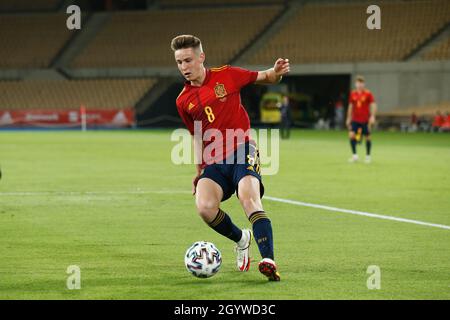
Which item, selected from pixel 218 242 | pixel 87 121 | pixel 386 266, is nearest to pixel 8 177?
pixel 218 242

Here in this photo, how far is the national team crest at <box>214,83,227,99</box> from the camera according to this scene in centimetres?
876

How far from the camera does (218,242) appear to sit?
424 inches

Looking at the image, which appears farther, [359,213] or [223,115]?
[359,213]

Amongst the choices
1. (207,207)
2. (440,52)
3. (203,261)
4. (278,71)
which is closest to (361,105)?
(278,71)

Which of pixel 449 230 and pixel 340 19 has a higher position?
pixel 340 19

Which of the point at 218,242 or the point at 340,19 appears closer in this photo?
the point at 218,242

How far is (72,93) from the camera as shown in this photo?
59.0m

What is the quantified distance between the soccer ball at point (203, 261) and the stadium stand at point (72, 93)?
1923 inches

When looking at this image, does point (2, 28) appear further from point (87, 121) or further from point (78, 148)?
point (78, 148)

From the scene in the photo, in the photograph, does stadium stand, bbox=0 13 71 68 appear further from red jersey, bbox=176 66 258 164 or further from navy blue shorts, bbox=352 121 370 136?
red jersey, bbox=176 66 258 164

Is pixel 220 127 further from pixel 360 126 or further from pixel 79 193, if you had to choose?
pixel 360 126

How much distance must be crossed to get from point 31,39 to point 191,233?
52911 mm

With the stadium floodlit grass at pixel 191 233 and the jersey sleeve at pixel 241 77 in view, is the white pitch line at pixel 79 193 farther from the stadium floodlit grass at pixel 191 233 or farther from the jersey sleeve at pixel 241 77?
the jersey sleeve at pixel 241 77

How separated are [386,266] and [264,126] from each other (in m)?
47.1
